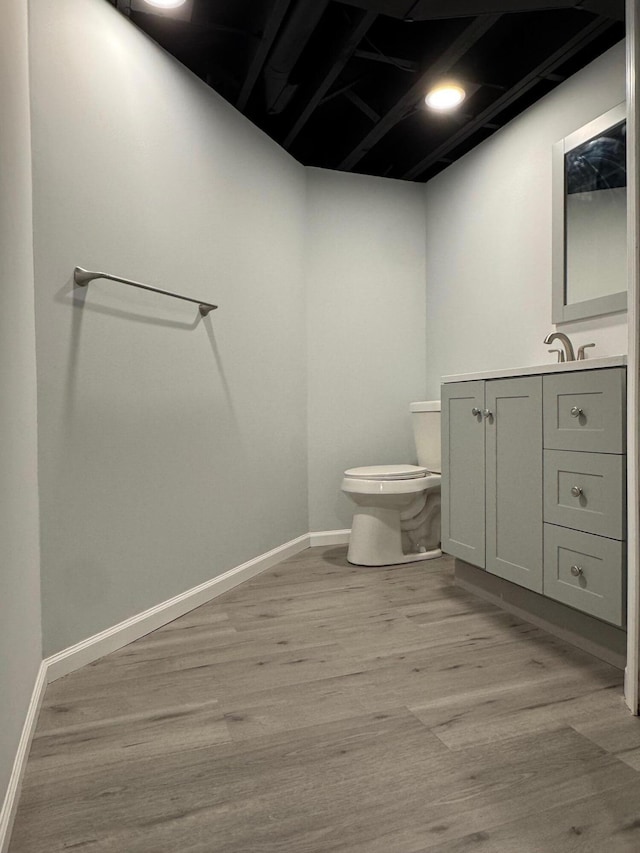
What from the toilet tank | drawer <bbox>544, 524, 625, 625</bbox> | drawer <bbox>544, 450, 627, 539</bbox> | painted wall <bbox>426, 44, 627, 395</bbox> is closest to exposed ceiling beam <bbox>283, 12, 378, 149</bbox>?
painted wall <bbox>426, 44, 627, 395</bbox>

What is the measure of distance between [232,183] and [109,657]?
194 centimetres

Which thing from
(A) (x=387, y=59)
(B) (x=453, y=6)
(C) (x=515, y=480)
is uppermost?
(A) (x=387, y=59)

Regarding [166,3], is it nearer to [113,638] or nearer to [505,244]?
[505,244]

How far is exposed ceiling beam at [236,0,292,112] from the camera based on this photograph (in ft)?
6.47

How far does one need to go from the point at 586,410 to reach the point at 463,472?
2.31ft

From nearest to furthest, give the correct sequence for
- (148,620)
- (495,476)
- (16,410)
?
(16,410) → (148,620) → (495,476)

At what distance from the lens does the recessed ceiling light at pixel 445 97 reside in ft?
8.00

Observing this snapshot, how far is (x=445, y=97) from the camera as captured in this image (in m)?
2.49

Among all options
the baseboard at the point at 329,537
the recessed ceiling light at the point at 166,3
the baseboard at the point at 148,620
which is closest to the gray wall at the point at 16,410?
the baseboard at the point at 148,620

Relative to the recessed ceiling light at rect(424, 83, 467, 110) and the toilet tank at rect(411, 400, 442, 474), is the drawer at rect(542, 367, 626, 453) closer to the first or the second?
the toilet tank at rect(411, 400, 442, 474)

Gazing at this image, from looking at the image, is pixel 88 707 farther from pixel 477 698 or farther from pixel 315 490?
pixel 315 490

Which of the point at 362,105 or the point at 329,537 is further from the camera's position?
the point at 329,537

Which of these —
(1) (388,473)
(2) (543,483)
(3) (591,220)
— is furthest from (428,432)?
(3) (591,220)

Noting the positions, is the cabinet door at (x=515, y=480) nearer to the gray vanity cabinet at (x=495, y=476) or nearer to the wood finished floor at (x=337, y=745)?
the gray vanity cabinet at (x=495, y=476)
